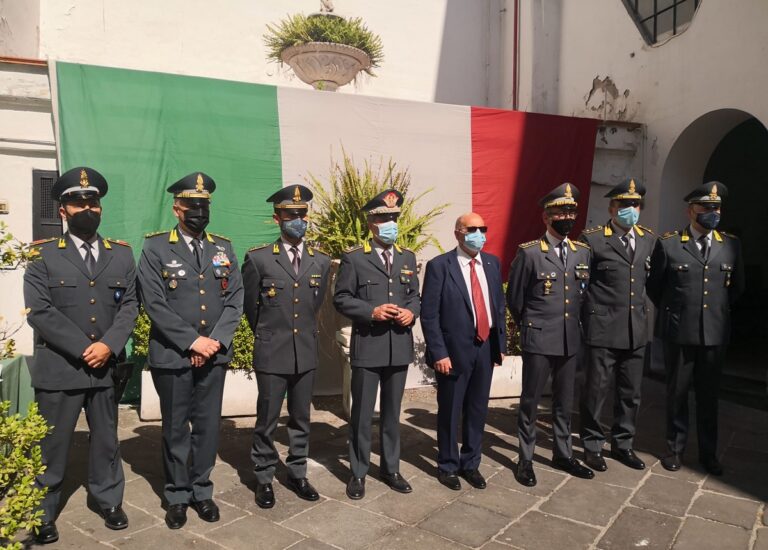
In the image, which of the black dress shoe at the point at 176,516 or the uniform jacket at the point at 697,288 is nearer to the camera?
the black dress shoe at the point at 176,516

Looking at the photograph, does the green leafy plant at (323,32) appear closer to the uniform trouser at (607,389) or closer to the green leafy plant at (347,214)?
the green leafy plant at (347,214)

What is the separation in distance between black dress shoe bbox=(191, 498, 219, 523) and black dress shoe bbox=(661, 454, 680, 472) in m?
2.99

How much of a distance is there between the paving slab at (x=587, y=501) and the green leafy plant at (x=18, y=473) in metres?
2.62

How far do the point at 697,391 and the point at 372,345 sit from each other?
2.38 meters

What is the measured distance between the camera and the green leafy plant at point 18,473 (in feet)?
7.20

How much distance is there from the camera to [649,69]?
7.23 metres

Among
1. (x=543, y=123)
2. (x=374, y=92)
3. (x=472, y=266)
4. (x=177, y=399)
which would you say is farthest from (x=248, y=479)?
(x=374, y=92)

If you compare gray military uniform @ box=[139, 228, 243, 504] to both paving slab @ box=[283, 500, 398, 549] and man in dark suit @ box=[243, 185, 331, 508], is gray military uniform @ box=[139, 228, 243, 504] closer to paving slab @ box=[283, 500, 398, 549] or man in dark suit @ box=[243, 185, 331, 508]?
man in dark suit @ box=[243, 185, 331, 508]

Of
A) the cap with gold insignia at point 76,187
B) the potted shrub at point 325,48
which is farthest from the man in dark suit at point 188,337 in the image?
the potted shrub at point 325,48

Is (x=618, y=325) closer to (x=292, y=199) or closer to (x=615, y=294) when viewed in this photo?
(x=615, y=294)

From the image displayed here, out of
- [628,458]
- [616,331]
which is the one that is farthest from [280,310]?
[628,458]

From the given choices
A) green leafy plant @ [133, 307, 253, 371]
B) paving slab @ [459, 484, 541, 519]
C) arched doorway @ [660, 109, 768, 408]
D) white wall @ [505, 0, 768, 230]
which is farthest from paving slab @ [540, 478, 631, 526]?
white wall @ [505, 0, 768, 230]

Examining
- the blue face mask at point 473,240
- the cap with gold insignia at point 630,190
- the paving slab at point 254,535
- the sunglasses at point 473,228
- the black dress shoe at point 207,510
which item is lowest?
the paving slab at point 254,535

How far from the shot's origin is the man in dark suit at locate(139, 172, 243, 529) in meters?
3.21
